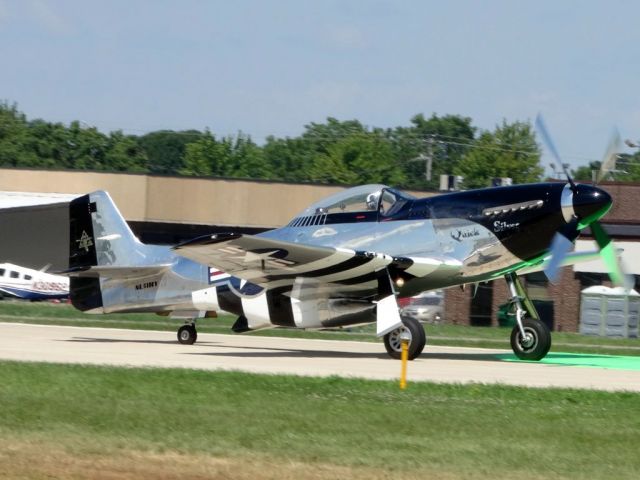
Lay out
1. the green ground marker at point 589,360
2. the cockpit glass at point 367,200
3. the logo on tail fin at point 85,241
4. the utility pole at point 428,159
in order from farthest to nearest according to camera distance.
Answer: the utility pole at point 428,159, the logo on tail fin at point 85,241, the green ground marker at point 589,360, the cockpit glass at point 367,200

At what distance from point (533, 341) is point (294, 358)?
4.08 meters

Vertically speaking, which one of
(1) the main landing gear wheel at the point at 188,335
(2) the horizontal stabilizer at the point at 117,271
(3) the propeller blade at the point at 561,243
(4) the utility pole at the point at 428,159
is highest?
(4) the utility pole at the point at 428,159

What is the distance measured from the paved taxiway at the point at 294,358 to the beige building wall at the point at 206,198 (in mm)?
28099

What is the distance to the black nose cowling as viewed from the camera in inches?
690

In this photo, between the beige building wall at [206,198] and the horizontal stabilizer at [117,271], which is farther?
the beige building wall at [206,198]

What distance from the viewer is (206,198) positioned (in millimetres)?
53688

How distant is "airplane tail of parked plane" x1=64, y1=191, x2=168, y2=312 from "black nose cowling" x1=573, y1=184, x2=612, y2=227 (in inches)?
324

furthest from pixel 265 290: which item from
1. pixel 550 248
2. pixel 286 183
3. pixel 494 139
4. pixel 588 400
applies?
pixel 494 139

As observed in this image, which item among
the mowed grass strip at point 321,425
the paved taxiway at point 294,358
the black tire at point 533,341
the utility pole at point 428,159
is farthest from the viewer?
the utility pole at point 428,159

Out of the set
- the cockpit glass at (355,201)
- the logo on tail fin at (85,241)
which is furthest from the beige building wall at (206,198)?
the cockpit glass at (355,201)

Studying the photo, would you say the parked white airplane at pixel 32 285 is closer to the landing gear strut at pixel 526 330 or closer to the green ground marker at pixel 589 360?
the green ground marker at pixel 589 360

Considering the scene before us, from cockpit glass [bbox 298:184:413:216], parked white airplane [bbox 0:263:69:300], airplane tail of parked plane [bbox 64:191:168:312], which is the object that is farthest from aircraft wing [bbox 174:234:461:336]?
parked white airplane [bbox 0:263:69:300]

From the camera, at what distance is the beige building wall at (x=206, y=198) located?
53.0 metres

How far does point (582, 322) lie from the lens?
36156mm
